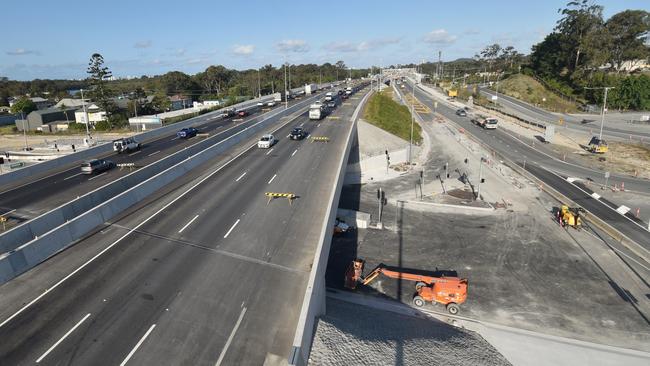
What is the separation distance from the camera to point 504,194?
43.4 meters

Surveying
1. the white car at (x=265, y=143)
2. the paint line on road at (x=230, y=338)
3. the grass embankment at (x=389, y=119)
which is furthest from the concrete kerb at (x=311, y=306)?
the grass embankment at (x=389, y=119)

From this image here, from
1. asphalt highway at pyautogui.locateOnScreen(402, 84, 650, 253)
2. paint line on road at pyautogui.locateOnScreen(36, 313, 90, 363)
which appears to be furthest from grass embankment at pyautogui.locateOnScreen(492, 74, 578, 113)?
paint line on road at pyautogui.locateOnScreen(36, 313, 90, 363)

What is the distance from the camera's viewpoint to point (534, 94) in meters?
115

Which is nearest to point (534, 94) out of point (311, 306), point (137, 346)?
point (311, 306)

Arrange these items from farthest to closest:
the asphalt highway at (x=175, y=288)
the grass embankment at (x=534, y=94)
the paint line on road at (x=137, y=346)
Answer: the grass embankment at (x=534, y=94) < the asphalt highway at (x=175, y=288) < the paint line on road at (x=137, y=346)

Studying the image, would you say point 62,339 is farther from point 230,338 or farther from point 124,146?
point 124,146

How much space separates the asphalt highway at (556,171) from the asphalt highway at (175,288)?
27.6 meters

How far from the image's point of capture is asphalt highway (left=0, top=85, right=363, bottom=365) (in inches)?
551

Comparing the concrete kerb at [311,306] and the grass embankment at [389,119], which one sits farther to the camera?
the grass embankment at [389,119]

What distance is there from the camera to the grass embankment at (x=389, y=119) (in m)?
68.0

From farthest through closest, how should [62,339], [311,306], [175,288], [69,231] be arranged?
1. [69,231]
2. [175,288]
3. [311,306]
4. [62,339]

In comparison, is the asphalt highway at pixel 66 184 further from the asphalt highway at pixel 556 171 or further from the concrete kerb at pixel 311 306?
the asphalt highway at pixel 556 171

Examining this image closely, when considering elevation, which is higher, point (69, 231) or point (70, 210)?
point (69, 231)

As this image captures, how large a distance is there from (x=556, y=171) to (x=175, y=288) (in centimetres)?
5144
